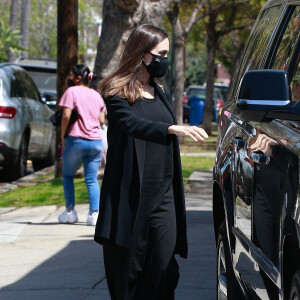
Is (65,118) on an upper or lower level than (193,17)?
lower

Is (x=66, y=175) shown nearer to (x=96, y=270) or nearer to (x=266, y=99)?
(x=96, y=270)

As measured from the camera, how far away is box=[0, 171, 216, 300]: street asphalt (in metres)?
6.35

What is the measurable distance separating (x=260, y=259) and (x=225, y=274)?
1.25 m

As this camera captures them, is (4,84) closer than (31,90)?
Yes

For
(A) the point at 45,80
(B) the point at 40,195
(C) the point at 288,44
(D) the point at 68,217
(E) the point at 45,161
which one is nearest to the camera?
(C) the point at 288,44

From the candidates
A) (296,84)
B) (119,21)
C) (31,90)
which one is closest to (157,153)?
(296,84)

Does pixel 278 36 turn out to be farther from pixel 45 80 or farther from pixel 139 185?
pixel 45 80

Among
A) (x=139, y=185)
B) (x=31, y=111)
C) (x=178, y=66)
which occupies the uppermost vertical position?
(x=139, y=185)

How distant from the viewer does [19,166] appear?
45.7 ft

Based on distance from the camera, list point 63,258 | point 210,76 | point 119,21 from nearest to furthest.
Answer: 1. point 63,258
2. point 119,21
3. point 210,76

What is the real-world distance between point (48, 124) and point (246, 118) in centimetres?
1187

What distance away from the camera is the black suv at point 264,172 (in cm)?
341

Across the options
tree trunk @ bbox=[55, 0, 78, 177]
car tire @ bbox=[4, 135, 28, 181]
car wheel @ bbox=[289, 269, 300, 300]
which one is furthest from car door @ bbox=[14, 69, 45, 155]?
car wheel @ bbox=[289, 269, 300, 300]

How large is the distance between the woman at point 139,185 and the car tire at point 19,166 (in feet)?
29.6
